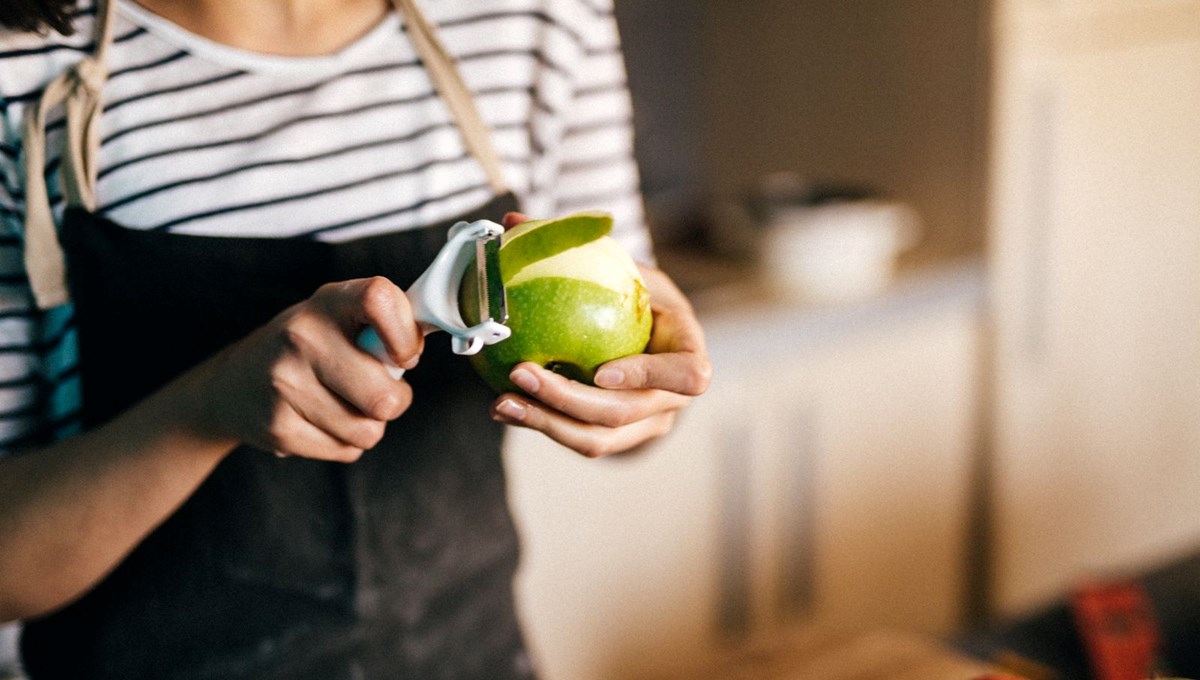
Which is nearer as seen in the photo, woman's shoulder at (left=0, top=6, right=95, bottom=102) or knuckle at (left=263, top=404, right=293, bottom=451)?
knuckle at (left=263, top=404, right=293, bottom=451)

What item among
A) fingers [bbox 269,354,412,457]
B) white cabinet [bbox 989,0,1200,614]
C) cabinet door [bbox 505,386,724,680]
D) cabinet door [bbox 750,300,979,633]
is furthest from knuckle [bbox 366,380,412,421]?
white cabinet [bbox 989,0,1200,614]

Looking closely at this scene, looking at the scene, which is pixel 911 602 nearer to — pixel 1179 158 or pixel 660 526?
pixel 660 526

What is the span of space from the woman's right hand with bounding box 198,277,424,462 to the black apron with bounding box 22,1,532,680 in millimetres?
164

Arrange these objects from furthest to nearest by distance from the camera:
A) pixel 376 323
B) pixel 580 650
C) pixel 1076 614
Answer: pixel 580 650, pixel 1076 614, pixel 376 323

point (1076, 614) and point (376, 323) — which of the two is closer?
point (376, 323)

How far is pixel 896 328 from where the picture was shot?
180 centimetres

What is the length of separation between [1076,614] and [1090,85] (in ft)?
4.04

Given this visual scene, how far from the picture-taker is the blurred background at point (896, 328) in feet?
5.42

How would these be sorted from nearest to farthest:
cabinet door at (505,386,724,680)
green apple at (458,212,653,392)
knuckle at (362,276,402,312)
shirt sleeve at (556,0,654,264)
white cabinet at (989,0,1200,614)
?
knuckle at (362,276,402,312)
green apple at (458,212,653,392)
shirt sleeve at (556,0,654,264)
cabinet door at (505,386,724,680)
white cabinet at (989,0,1200,614)

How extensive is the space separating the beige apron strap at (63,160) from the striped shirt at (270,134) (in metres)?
0.01

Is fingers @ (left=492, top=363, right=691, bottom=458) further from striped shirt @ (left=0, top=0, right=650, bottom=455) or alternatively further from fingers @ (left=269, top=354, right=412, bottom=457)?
striped shirt @ (left=0, top=0, right=650, bottom=455)

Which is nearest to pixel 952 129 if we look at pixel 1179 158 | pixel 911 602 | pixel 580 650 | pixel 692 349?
pixel 1179 158

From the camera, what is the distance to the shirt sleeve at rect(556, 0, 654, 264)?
87 cm

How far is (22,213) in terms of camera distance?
0.68 metres
